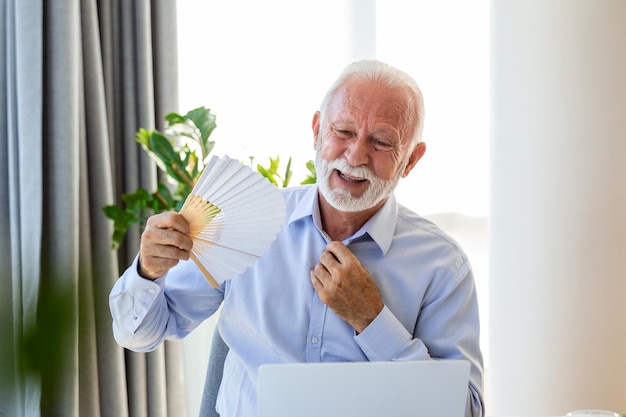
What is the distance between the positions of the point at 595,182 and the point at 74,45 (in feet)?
6.12

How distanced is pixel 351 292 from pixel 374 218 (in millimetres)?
237

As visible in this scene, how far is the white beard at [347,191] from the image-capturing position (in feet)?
5.88

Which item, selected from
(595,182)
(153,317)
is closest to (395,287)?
(153,317)

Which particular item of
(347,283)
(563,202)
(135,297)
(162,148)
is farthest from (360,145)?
(563,202)

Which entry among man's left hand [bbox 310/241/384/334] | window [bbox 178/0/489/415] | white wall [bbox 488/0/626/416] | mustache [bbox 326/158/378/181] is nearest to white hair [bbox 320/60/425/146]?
mustache [bbox 326/158/378/181]

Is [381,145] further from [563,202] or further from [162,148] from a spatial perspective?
[563,202]

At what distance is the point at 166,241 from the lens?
1507mm

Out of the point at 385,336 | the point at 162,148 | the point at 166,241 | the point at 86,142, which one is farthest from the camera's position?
the point at 86,142

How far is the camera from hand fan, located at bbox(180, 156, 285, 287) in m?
1.49

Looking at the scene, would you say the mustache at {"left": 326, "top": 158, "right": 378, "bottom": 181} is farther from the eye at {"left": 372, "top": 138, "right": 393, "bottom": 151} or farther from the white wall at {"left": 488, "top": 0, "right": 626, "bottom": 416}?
the white wall at {"left": 488, "top": 0, "right": 626, "bottom": 416}

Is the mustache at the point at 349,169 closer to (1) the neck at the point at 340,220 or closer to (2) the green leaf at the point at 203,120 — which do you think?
(1) the neck at the point at 340,220

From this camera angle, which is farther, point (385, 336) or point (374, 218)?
point (374, 218)

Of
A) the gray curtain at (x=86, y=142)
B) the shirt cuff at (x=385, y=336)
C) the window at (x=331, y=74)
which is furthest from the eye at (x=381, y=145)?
the window at (x=331, y=74)

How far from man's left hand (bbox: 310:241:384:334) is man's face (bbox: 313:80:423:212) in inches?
6.3
